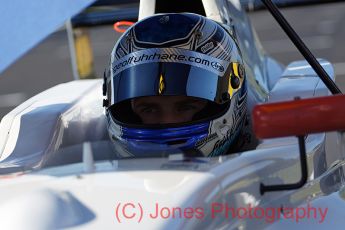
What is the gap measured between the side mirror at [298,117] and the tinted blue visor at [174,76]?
692 millimetres

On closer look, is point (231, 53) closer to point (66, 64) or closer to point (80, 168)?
point (80, 168)

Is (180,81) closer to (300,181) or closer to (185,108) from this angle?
(185,108)

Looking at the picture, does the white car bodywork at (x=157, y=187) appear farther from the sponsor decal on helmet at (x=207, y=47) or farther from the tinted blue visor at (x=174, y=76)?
the sponsor decal on helmet at (x=207, y=47)

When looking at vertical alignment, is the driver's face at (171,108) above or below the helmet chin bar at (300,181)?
below

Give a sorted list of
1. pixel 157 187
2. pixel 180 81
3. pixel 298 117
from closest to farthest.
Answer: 1. pixel 298 117
2. pixel 157 187
3. pixel 180 81

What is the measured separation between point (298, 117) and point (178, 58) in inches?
30.6

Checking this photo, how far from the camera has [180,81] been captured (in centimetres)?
231

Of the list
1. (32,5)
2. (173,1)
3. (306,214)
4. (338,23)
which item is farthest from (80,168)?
(338,23)

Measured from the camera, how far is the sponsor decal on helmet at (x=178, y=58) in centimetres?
233

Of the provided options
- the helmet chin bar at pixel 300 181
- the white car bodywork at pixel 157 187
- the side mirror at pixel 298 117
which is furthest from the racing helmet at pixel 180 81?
the side mirror at pixel 298 117

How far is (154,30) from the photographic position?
2.44 metres

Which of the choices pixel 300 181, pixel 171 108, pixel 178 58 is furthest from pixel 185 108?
pixel 300 181

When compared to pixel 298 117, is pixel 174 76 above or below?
below

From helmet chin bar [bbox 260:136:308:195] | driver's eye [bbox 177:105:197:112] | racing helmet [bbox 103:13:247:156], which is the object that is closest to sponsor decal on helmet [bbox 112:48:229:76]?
racing helmet [bbox 103:13:247:156]
